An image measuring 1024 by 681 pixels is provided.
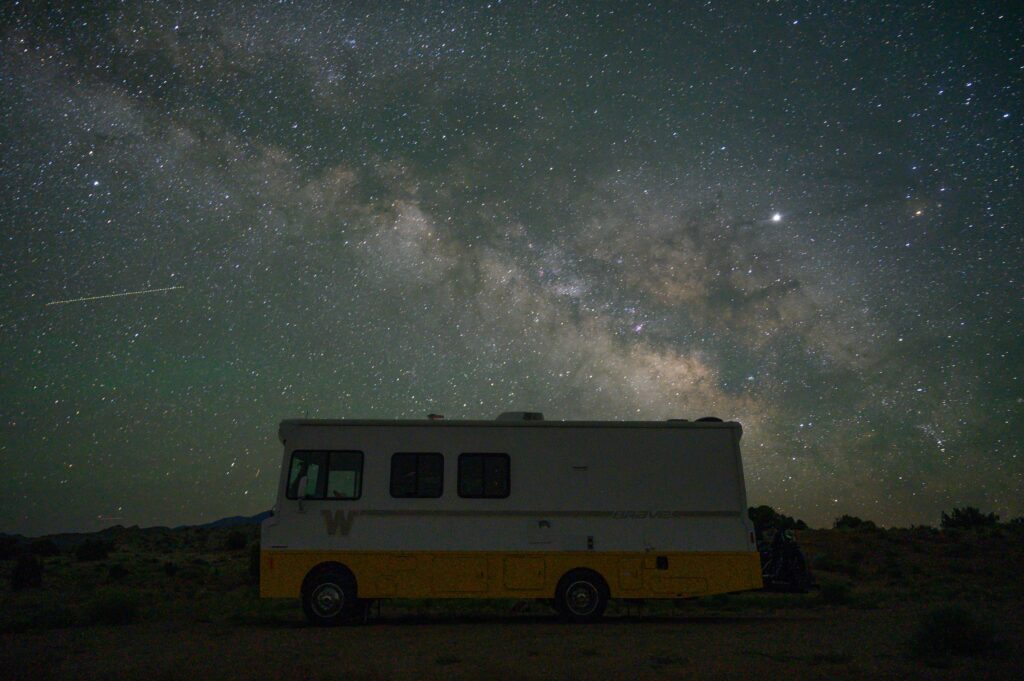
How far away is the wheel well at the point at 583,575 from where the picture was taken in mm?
11055

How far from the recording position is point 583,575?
11.1 meters

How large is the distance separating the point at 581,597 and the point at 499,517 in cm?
184

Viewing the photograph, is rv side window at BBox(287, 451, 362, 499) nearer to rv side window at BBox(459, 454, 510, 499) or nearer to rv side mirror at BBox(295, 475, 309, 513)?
rv side mirror at BBox(295, 475, 309, 513)

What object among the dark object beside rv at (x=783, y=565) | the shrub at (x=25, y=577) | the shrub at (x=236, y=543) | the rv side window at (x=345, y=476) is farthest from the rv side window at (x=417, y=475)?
the shrub at (x=236, y=543)

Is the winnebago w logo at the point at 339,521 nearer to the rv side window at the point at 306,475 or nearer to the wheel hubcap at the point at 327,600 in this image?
the rv side window at the point at 306,475

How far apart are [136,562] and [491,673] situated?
3194cm

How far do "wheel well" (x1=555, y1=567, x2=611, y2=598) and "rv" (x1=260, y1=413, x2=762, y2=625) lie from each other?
0.08 feet

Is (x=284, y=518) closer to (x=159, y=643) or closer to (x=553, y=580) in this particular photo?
(x=159, y=643)

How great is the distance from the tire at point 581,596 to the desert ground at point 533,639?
0.36 m

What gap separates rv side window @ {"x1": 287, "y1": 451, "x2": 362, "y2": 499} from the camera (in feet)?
36.5

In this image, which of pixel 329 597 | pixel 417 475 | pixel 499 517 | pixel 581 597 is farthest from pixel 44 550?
pixel 581 597

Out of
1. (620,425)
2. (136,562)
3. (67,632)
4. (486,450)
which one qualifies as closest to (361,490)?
(486,450)

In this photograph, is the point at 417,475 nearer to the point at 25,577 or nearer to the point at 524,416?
the point at 524,416

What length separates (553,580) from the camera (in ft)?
36.1
